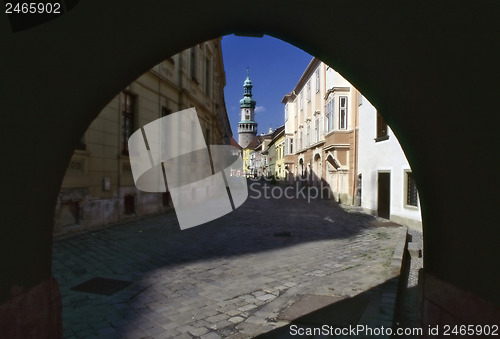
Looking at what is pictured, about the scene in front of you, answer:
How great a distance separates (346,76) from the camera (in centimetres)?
243

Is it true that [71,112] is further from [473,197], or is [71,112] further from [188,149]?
[188,149]

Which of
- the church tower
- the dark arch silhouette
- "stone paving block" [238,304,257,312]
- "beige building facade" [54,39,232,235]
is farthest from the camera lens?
the church tower

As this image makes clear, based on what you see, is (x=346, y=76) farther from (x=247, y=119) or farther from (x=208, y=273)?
(x=247, y=119)

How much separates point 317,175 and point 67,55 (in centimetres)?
2651

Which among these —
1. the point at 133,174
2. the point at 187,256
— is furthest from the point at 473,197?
the point at 133,174

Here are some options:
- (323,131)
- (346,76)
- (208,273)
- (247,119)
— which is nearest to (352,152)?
(323,131)

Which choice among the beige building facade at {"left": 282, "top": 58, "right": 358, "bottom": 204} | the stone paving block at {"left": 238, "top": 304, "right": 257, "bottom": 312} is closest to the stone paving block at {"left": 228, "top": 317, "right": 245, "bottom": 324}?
the stone paving block at {"left": 238, "top": 304, "right": 257, "bottom": 312}

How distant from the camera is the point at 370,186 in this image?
1540 cm

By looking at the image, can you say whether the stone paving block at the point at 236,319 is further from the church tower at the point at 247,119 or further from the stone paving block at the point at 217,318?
the church tower at the point at 247,119

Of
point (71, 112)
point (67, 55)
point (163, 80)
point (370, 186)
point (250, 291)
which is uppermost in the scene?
point (163, 80)

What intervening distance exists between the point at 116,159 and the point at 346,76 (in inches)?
415

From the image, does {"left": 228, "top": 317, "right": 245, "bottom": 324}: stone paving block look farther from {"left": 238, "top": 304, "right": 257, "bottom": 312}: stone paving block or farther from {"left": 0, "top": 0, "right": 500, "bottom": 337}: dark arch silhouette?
{"left": 0, "top": 0, "right": 500, "bottom": 337}: dark arch silhouette

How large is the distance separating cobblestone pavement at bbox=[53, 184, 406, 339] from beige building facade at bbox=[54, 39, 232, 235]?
0.83 metres

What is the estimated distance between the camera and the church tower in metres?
110
